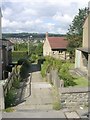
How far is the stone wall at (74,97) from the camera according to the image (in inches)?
491

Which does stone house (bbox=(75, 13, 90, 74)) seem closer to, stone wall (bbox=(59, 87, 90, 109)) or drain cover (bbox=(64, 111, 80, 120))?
stone wall (bbox=(59, 87, 90, 109))

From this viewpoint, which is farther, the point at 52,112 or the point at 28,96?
the point at 28,96

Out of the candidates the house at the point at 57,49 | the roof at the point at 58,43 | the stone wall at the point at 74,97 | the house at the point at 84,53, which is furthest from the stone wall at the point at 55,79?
the roof at the point at 58,43

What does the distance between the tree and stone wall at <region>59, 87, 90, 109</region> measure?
2763cm

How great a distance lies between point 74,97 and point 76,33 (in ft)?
99.5

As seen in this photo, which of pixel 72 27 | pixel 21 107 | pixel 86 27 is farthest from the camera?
pixel 72 27

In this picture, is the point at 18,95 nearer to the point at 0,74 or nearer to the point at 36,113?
the point at 36,113

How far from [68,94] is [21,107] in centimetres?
231

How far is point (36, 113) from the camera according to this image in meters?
11.7

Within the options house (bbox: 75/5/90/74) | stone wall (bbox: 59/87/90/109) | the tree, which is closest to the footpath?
stone wall (bbox: 59/87/90/109)

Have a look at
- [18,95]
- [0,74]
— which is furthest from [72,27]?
[18,95]

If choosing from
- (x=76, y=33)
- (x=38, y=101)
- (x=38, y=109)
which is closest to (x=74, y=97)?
(x=38, y=109)

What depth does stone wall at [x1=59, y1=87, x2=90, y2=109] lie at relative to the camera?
1248 centimetres

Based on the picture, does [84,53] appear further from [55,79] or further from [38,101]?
[38,101]
